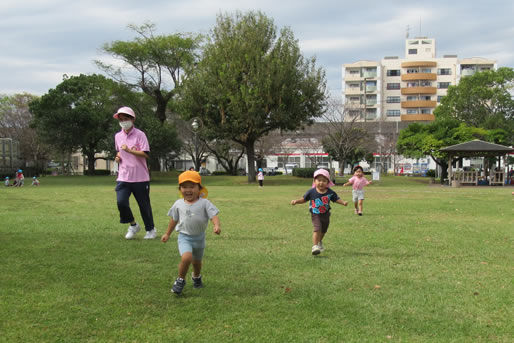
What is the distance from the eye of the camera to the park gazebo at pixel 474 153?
3000cm

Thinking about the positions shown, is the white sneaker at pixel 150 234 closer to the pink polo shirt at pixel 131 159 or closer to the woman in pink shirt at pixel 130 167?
the woman in pink shirt at pixel 130 167

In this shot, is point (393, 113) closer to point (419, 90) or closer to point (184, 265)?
point (419, 90)

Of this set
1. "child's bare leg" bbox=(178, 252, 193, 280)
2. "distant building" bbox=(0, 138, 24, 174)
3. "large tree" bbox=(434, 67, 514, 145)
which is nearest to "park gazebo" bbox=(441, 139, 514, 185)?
"large tree" bbox=(434, 67, 514, 145)

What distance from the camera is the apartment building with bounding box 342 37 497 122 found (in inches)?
2835

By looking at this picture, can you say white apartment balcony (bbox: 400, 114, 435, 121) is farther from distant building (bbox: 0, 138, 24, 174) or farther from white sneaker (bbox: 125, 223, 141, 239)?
white sneaker (bbox: 125, 223, 141, 239)

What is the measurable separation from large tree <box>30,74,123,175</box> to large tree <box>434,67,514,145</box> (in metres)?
35.8

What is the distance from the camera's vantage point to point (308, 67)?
33312 millimetres

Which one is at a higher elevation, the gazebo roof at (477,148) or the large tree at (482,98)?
the large tree at (482,98)

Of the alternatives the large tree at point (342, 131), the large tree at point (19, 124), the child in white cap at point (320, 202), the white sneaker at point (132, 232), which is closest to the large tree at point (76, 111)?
the large tree at point (19, 124)

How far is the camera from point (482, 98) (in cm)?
4700

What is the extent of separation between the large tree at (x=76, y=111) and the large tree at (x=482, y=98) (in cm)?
3583

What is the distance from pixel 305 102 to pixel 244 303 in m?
29.8

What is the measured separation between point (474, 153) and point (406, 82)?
146 feet

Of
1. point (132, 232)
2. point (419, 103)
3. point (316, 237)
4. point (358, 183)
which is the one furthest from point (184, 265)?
point (419, 103)
